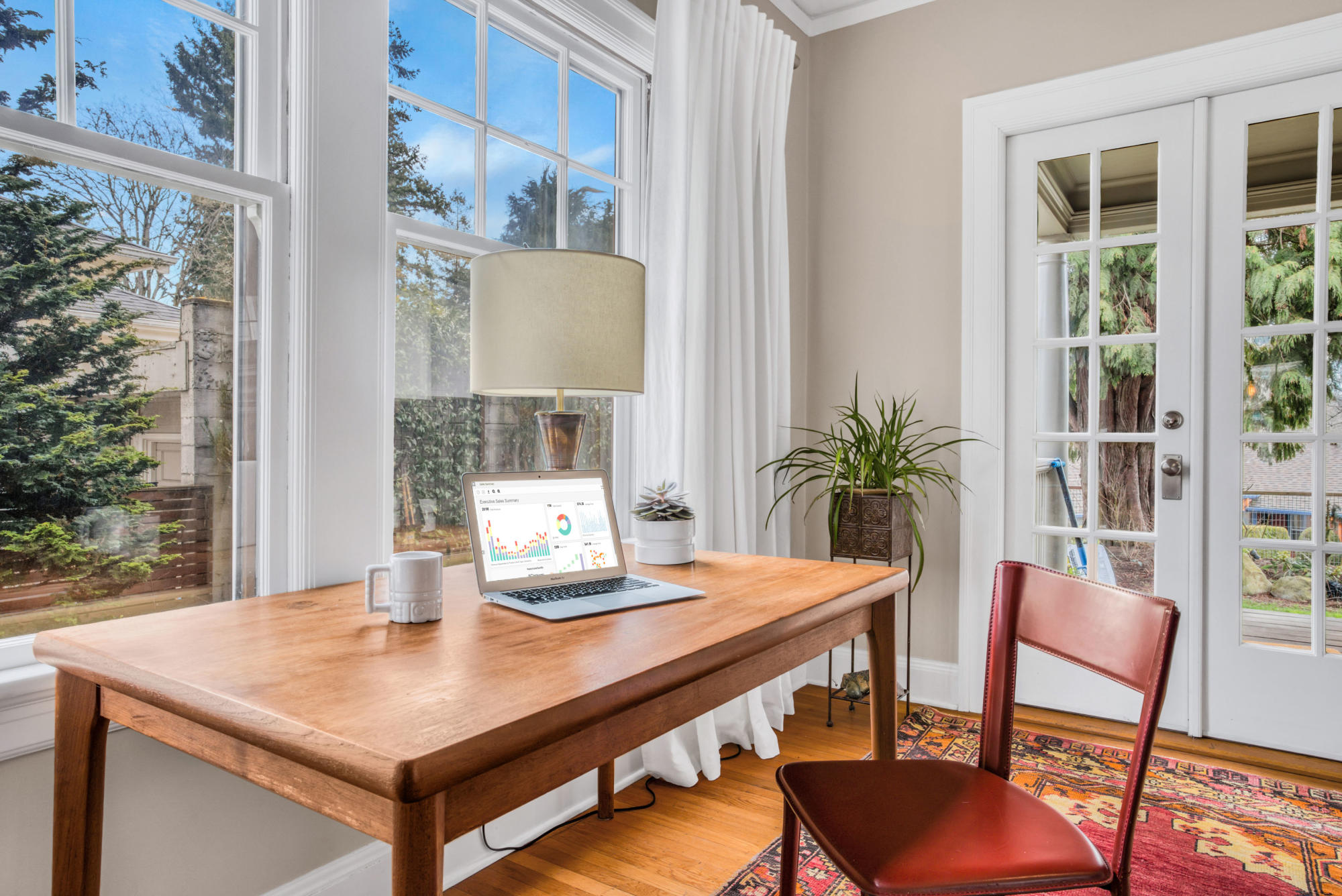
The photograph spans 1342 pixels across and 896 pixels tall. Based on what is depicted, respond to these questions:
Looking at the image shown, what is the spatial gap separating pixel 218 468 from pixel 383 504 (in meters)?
0.32

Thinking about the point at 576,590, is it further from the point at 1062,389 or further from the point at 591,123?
the point at 1062,389

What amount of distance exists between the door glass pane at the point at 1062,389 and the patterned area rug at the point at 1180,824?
1.06 metres

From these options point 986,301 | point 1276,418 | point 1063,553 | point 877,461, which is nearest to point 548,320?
point 877,461

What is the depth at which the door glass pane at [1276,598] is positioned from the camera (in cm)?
243

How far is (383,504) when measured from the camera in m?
1.66

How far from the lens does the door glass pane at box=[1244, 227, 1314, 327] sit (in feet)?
8.02

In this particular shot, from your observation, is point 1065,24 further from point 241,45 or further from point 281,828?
point 281,828

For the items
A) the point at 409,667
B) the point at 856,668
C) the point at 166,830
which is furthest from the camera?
the point at 856,668

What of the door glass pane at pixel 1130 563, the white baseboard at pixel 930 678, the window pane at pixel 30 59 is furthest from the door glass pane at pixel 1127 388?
the window pane at pixel 30 59

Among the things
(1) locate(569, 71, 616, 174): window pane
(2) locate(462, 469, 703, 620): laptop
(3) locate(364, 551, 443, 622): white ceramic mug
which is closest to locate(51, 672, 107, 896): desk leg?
(3) locate(364, 551, 443, 622): white ceramic mug

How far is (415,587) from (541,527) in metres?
0.33

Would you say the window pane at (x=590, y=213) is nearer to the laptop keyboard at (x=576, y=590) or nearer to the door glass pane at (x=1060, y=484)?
the laptop keyboard at (x=576, y=590)

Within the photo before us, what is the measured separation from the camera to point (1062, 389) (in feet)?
9.09

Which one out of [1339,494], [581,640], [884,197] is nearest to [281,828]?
[581,640]
